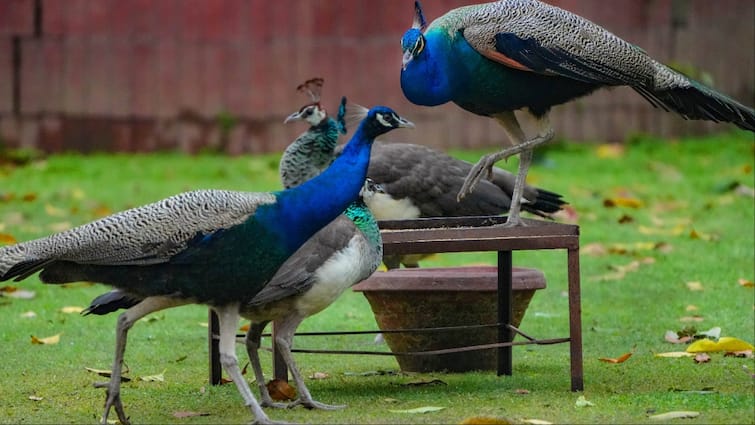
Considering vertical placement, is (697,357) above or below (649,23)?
below

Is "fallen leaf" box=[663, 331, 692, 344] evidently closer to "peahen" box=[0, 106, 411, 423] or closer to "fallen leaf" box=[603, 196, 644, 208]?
"peahen" box=[0, 106, 411, 423]

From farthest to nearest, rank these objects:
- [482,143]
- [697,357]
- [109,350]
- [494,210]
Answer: [482,143] → [494,210] → [109,350] → [697,357]

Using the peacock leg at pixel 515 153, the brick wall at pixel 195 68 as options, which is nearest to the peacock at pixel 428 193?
the peacock leg at pixel 515 153


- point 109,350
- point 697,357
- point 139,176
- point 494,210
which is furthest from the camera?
point 139,176

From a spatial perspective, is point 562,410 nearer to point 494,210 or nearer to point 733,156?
point 494,210

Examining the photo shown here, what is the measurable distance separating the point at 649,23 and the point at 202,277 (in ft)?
31.3

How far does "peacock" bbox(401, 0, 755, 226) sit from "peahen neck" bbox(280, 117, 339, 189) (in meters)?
1.04

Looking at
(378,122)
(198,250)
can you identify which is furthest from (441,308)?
(198,250)

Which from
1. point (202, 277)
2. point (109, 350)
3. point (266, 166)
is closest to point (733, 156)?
point (266, 166)

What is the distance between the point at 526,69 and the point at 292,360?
1762 mm

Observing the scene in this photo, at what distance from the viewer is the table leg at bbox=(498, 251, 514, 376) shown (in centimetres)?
576

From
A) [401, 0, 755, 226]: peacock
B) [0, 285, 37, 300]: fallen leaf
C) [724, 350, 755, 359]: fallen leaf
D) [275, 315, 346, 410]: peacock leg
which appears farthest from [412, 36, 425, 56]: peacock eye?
[0, 285, 37, 300]: fallen leaf

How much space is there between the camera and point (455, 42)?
5961 mm

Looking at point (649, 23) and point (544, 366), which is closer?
point (544, 366)
